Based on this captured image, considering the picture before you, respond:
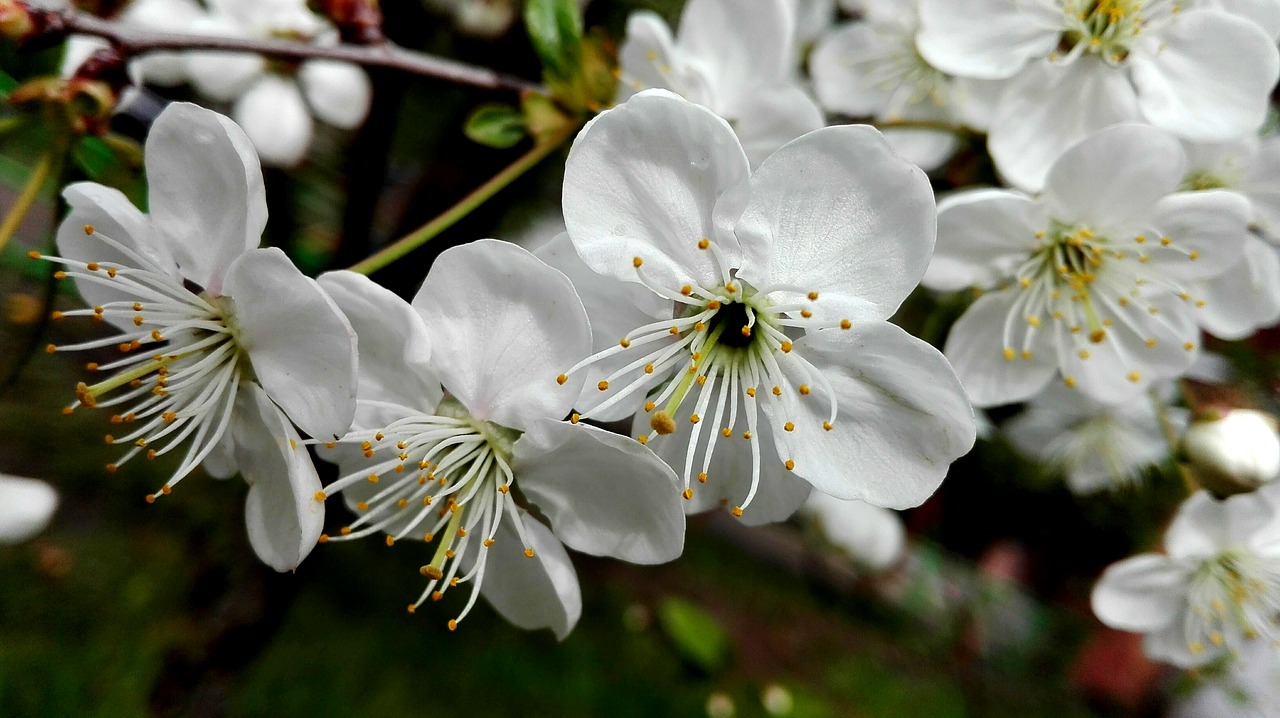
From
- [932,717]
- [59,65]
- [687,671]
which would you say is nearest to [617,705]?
[687,671]

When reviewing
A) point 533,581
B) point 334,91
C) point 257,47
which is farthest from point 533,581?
point 334,91

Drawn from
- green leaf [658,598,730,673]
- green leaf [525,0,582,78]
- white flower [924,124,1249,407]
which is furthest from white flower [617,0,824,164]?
green leaf [658,598,730,673]

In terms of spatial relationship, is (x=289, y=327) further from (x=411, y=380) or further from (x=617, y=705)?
(x=617, y=705)

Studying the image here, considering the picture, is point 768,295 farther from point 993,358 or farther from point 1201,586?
point 1201,586

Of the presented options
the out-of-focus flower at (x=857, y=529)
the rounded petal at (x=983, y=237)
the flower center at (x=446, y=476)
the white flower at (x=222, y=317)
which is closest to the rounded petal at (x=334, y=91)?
the white flower at (x=222, y=317)

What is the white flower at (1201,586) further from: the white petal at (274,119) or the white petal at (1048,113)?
the white petal at (274,119)

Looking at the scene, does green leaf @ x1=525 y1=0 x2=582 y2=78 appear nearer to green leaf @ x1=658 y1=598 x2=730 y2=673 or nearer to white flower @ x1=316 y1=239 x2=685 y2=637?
white flower @ x1=316 y1=239 x2=685 y2=637

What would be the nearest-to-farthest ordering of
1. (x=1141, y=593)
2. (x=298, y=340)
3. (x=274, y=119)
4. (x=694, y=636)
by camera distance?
(x=298, y=340), (x=1141, y=593), (x=274, y=119), (x=694, y=636)

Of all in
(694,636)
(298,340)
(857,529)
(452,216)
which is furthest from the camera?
(694,636)
